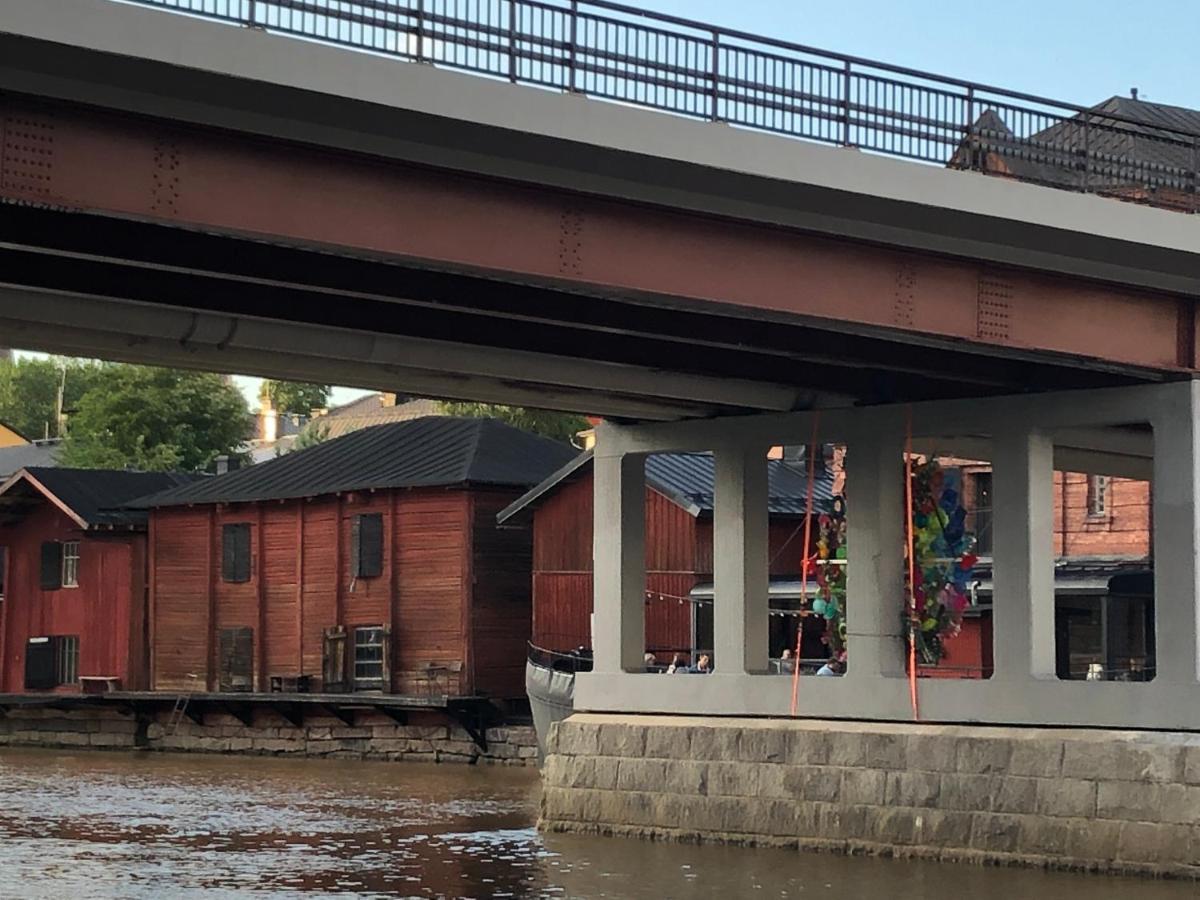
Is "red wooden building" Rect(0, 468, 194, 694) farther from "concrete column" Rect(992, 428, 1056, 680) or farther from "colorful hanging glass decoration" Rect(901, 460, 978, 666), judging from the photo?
"concrete column" Rect(992, 428, 1056, 680)

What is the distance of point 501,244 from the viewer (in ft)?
67.3

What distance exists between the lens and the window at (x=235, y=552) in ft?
202

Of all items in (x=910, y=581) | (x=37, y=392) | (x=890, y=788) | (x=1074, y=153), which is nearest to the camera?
(x=1074, y=153)

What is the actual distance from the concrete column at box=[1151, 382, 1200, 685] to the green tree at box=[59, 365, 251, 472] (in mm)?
75449

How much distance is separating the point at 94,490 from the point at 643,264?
4833 centimetres

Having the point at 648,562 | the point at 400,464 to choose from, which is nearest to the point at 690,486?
the point at 648,562

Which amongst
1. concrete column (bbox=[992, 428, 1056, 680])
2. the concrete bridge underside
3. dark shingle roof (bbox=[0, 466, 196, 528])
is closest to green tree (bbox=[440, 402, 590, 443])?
dark shingle roof (bbox=[0, 466, 196, 528])

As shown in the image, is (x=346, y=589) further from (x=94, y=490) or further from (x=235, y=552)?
(x=94, y=490)

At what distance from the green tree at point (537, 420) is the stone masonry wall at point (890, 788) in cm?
5367

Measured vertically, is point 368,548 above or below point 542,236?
below

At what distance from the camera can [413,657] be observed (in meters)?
55.9

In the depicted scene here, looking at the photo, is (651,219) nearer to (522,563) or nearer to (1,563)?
(522,563)

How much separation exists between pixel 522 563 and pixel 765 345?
30852 millimetres

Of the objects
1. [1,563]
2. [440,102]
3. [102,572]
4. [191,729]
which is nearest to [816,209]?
[440,102]
